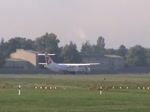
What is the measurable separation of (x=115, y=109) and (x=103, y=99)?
8.57 meters

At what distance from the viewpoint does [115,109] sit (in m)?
36.2

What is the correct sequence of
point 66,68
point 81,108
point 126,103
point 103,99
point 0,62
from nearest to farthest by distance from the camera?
1. point 81,108
2. point 126,103
3. point 103,99
4. point 66,68
5. point 0,62

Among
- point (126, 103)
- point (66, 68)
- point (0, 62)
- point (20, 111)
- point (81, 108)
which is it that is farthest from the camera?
point (0, 62)

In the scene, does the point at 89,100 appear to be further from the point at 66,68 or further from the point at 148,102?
the point at 66,68

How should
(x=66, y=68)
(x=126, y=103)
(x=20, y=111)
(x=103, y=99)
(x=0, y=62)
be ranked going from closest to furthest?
(x=20, y=111) < (x=126, y=103) < (x=103, y=99) < (x=66, y=68) < (x=0, y=62)

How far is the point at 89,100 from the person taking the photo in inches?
1716

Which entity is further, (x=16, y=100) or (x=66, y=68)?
(x=66, y=68)

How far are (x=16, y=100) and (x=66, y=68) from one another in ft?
393

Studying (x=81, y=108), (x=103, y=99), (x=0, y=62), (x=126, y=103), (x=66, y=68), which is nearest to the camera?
(x=81, y=108)

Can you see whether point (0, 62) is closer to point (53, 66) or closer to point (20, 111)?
point (53, 66)

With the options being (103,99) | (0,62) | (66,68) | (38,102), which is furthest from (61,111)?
(0,62)

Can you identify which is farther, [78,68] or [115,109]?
[78,68]

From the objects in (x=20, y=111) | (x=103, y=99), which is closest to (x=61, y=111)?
(x=20, y=111)

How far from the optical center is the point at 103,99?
44.8 metres
